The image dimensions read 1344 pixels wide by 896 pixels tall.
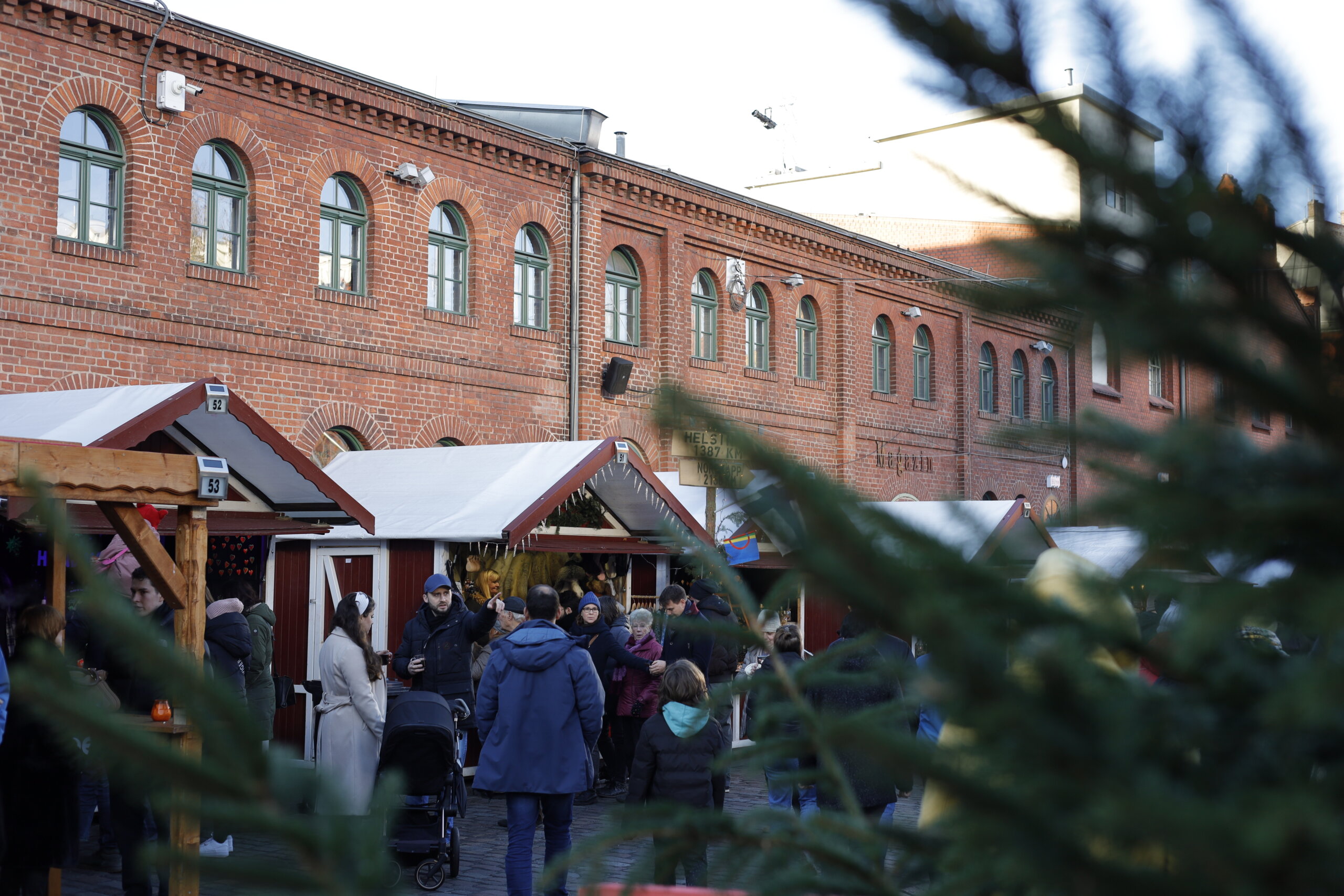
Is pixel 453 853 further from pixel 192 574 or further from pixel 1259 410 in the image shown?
pixel 1259 410

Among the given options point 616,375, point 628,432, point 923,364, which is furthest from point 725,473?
A: point 923,364

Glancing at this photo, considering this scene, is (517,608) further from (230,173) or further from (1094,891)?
(1094,891)

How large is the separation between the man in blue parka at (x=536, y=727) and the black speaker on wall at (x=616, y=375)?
39.3ft

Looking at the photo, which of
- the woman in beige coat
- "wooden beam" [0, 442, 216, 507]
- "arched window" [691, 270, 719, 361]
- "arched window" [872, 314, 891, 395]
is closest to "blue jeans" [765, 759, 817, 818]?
the woman in beige coat

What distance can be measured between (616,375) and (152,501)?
12685 millimetres

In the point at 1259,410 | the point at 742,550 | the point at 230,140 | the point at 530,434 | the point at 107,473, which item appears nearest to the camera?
the point at 1259,410

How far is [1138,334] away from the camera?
102 cm

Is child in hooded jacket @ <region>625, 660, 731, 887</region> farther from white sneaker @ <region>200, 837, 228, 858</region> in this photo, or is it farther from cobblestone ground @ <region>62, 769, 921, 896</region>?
white sneaker @ <region>200, 837, 228, 858</region>

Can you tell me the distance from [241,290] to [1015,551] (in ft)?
50.7

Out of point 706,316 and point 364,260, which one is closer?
point 364,260

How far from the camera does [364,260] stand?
1714 cm

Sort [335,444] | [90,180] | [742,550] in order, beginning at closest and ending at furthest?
[742,550], [90,180], [335,444]

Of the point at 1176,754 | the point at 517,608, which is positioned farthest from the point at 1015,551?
the point at 517,608

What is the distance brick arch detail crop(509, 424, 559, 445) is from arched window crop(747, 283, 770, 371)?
17.5ft
